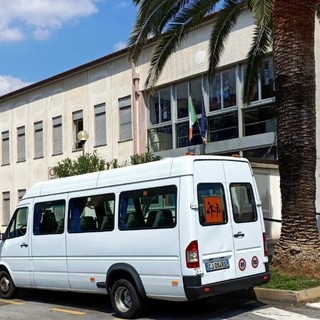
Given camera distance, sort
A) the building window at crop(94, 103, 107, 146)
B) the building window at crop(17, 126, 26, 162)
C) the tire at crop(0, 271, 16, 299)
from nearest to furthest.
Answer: the tire at crop(0, 271, 16, 299) → the building window at crop(94, 103, 107, 146) → the building window at crop(17, 126, 26, 162)

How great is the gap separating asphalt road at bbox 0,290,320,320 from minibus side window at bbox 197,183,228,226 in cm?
152

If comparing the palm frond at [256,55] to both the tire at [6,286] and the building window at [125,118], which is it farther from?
the building window at [125,118]

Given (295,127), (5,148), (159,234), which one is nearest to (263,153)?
(295,127)

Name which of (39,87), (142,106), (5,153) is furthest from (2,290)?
(5,153)

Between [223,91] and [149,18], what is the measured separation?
912 cm

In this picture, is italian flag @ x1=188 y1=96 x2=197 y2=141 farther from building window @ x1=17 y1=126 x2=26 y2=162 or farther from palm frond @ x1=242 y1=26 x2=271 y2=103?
building window @ x1=17 y1=126 x2=26 y2=162

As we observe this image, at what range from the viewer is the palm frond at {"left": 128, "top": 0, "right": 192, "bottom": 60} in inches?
545

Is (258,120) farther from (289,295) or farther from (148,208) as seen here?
(148,208)

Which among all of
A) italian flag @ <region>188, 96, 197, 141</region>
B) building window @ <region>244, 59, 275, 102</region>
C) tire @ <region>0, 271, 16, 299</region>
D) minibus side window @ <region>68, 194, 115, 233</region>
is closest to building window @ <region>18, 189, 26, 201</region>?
italian flag @ <region>188, 96, 197, 141</region>

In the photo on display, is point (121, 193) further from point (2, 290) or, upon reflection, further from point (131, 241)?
point (2, 290)

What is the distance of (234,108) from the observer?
21891 millimetres

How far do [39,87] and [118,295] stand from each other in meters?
24.9

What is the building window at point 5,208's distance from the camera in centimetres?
3403

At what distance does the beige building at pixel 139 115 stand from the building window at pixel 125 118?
1.9 inches
